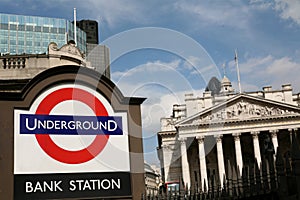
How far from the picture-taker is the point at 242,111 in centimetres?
6244

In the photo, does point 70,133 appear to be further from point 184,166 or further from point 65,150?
point 184,166

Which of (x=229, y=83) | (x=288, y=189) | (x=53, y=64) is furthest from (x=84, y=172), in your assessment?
(x=229, y=83)

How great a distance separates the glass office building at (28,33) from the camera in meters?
100

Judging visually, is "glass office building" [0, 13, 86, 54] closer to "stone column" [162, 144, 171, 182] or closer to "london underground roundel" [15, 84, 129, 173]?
"stone column" [162, 144, 171, 182]

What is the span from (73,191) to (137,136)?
10.3ft

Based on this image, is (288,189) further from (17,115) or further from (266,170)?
(17,115)

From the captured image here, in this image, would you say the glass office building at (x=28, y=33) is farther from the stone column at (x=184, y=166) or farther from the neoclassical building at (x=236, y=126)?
the stone column at (x=184, y=166)

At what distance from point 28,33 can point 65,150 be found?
9473 cm

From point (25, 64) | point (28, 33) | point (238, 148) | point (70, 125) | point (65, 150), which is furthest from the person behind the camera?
point (28, 33)

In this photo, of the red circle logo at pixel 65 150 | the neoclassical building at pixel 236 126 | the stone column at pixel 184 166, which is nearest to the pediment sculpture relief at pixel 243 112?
the neoclassical building at pixel 236 126

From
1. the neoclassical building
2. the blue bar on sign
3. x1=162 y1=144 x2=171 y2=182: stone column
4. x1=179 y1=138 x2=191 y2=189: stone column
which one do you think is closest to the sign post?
the blue bar on sign

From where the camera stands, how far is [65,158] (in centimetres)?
1486

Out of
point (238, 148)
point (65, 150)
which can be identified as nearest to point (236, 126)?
point (238, 148)

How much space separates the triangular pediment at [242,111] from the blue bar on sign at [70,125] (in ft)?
152
